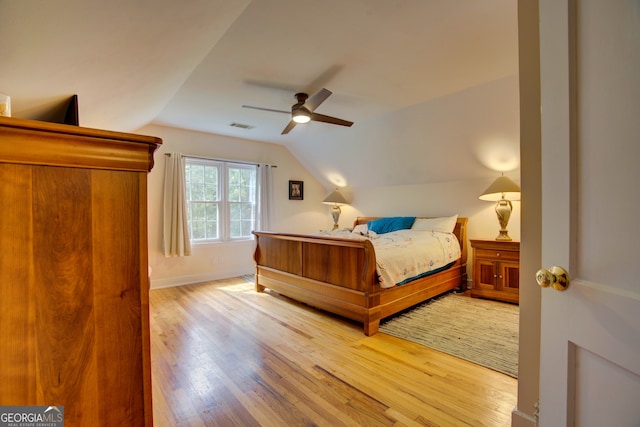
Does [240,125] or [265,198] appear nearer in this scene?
[240,125]

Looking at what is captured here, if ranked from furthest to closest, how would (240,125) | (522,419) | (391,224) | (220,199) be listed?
(220,199)
(391,224)
(240,125)
(522,419)

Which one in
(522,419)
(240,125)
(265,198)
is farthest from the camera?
(265,198)

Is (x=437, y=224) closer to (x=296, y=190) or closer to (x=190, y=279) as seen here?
(x=296, y=190)

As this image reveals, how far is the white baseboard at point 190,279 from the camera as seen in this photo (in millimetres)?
4309

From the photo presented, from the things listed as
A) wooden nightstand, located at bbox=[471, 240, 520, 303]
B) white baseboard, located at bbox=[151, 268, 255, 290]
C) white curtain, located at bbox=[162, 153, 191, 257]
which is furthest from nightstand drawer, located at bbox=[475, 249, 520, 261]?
white curtain, located at bbox=[162, 153, 191, 257]

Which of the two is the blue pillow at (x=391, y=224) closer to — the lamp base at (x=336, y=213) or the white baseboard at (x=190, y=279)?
the lamp base at (x=336, y=213)

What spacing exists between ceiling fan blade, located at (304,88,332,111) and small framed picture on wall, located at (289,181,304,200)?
10.3ft

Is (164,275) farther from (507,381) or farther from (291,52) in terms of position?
(507,381)

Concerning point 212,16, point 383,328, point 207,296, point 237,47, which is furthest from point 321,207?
point 212,16

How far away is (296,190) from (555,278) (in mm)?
5376

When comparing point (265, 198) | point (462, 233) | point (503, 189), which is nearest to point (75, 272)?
point (503, 189)

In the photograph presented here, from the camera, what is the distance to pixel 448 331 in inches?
107

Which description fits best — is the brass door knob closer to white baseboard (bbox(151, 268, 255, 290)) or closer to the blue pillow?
the blue pillow

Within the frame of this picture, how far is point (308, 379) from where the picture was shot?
1.96 metres
